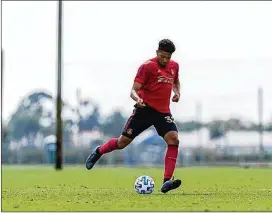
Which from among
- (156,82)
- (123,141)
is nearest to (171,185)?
(123,141)

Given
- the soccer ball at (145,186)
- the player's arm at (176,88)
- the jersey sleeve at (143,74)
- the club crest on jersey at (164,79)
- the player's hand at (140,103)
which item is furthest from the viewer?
the player's arm at (176,88)

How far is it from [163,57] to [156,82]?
38cm

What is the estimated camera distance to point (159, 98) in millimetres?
13516

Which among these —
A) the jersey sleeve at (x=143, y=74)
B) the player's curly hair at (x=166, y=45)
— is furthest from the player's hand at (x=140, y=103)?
the player's curly hair at (x=166, y=45)

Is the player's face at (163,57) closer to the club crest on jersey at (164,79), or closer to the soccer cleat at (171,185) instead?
the club crest on jersey at (164,79)

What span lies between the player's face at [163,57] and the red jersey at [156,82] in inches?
3.3

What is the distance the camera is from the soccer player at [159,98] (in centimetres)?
1329

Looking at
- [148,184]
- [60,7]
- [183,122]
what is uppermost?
[60,7]

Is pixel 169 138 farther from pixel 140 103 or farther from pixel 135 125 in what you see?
pixel 140 103

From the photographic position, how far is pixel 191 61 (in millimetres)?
37594

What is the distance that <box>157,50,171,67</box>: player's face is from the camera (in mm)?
13211

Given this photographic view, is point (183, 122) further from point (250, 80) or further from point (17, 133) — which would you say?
point (17, 133)

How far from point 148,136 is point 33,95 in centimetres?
1584

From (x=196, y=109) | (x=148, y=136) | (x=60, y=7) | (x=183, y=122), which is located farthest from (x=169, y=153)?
(x=148, y=136)
